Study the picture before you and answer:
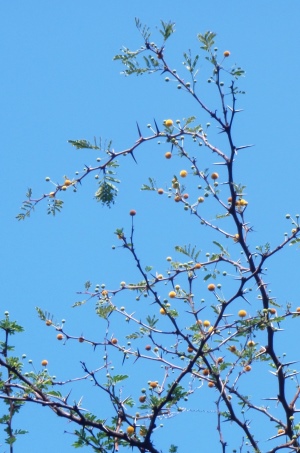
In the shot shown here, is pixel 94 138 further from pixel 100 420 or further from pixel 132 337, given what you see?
pixel 100 420

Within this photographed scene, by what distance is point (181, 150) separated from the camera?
7.16 meters

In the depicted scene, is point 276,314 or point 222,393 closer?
point 222,393

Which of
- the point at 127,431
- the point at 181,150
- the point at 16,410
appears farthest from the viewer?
the point at 181,150

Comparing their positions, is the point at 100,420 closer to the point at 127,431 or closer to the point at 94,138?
the point at 127,431

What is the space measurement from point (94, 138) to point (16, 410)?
232 centimetres

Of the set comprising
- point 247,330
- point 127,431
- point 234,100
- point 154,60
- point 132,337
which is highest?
point 154,60

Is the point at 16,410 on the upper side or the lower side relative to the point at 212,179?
lower

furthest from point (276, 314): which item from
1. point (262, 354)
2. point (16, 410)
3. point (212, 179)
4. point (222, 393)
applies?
point (16, 410)

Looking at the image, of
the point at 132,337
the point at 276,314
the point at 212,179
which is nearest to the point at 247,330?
the point at 276,314

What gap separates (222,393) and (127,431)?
78cm

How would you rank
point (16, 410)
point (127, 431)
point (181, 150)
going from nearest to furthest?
point (127, 431)
point (16, 410)
point (181, 150)

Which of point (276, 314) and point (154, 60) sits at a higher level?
point (154, 60)

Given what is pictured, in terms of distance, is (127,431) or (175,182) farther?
(175,182)

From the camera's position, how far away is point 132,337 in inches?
273
